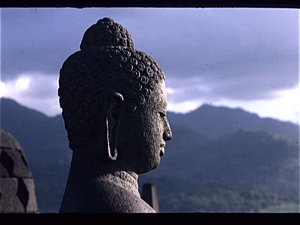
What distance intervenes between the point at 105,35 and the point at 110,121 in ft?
2.64

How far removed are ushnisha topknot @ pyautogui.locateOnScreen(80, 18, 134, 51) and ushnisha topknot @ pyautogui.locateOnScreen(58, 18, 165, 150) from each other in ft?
0.28

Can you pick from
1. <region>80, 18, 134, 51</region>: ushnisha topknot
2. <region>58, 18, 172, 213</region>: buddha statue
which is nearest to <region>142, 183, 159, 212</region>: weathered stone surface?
<region>58, 18, 172, 213</region>: buddha statue

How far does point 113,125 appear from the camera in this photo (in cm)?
399

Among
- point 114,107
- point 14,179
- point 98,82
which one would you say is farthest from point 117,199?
point 14,179

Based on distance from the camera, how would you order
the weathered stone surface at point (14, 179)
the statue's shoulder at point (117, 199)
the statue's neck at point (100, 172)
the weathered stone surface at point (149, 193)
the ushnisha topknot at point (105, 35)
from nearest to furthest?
1. the statue's shoulder at point (117, 199)
2. the statue's neck at point (100, 172)
3. the ushnisha topknot at point (105, 35)
4. the weathered stone surface at point (14, 179)
5. the weathered stone surface at point (149, 193)

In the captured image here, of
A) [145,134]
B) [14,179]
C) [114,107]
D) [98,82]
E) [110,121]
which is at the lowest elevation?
[14,179]

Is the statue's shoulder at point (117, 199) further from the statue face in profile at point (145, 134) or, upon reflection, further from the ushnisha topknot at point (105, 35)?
the ushnisha topknot at point (105, 35)

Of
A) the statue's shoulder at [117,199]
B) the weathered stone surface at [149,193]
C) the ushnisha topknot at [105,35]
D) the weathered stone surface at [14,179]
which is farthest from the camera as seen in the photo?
the weathered stone surface at [149,193]

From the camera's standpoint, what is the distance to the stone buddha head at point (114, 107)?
13.0 feet

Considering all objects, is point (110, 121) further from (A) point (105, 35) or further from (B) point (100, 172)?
(A) point (105, 35)

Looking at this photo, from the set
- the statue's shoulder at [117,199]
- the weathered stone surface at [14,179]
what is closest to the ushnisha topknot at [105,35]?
the statue's shoulder at [117,199]
